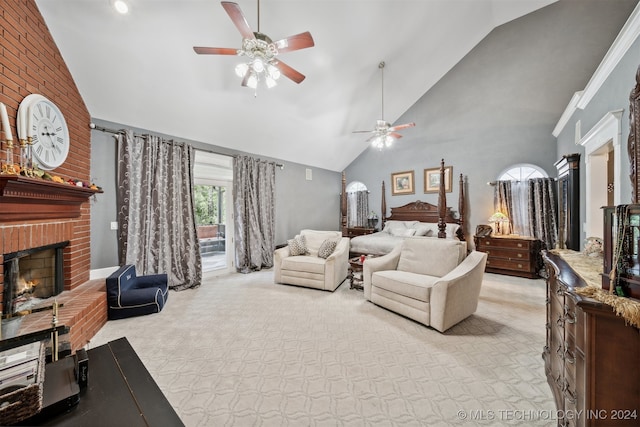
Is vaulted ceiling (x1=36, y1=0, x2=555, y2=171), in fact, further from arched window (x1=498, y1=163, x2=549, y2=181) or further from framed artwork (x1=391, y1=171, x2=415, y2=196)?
arched window (x1=498, y1=163, x2=549, y2=181)

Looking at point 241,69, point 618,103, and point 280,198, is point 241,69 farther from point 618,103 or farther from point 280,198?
point 280,198

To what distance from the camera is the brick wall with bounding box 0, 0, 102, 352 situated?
6.86 feet

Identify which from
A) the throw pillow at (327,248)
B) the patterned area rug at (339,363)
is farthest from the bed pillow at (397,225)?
the patterned area rug at (339,363)

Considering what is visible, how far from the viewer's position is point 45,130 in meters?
2.50

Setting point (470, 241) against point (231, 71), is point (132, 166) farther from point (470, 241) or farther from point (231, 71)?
point (470, 241)

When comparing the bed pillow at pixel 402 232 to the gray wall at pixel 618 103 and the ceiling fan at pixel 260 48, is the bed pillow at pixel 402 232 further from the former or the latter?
the ceiling fan at pixel 260 48

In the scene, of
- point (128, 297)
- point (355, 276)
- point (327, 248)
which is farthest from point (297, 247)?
point (128, 297)

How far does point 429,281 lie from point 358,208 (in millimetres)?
4752

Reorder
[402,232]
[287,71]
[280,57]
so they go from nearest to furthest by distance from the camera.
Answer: [287,71] < [280,57] < [402,232]

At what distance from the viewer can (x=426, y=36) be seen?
4.44 metres

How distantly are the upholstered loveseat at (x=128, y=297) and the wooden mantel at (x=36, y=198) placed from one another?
0.90 m

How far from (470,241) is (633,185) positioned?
4158mm

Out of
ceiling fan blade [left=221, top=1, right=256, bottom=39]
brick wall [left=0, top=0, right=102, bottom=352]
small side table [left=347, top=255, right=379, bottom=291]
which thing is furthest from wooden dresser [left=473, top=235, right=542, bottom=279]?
brick wall [left=0, top=0, right=102, bottom=352]

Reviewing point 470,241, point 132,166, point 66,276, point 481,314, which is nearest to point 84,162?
point 132,166
